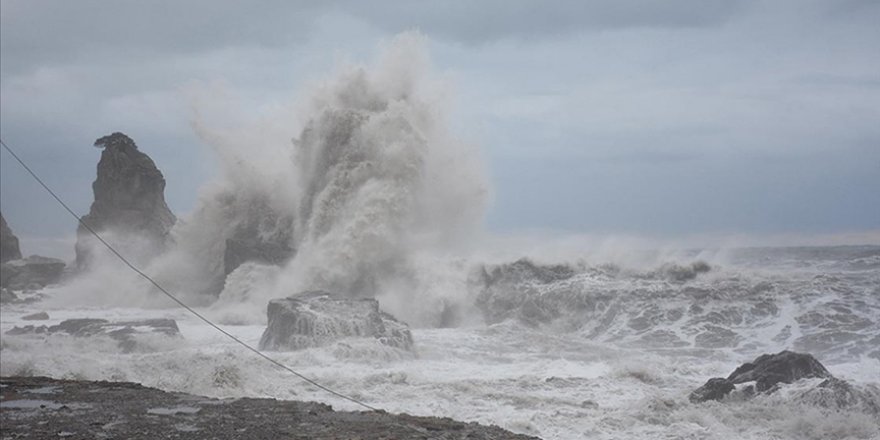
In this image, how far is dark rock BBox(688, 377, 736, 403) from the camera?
32.1ft

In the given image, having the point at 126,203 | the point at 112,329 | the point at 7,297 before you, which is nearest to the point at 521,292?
the point at 112,329

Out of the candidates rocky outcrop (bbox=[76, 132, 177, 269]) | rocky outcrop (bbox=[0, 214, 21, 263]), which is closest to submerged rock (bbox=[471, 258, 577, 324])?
rocky outcrop (bbox=[76, 132, 177, 269])

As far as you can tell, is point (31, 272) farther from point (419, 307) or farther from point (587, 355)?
point (587, 355)

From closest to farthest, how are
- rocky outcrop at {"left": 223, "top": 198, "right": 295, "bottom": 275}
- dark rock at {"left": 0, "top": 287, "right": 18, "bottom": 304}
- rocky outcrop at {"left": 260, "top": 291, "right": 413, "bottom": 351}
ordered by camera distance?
1. rocky outcrop at {"left": 260, "top": 291, "right": 413, "bottom": 351}
2. dark rock at {"left": 0, "top": 287, "right": 18, "bottom": 304}
3. rocky outcrop at {"left": 223, "top": 198, "right": 295, "bottom": 275}

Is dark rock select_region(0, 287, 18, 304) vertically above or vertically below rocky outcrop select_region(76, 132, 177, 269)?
below

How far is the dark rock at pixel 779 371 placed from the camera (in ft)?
32.7

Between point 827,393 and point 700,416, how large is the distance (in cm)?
171

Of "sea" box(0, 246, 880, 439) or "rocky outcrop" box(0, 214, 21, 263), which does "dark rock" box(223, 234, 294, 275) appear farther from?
"rocky outcrop" box(0, 214, 21, 263)

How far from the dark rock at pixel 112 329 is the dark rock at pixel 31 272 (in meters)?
12.0

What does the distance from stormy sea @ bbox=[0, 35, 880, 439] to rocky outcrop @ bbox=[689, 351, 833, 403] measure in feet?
0.36

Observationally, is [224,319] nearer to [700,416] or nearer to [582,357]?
[582,357]

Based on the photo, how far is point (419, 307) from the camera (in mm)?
20031

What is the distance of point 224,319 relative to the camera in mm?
19781

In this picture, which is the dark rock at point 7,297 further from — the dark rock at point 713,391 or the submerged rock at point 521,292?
the dark rock at point 713,391
